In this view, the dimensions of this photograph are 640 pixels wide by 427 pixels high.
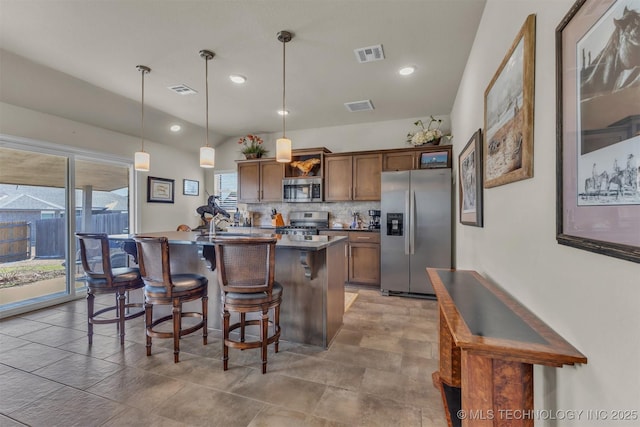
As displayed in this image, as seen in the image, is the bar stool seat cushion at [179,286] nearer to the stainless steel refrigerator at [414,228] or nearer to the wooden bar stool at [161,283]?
the wooden bar stool at [161,283]

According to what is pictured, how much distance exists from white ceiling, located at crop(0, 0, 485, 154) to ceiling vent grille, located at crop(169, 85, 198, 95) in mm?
124

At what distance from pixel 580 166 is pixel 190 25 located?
2905 mm

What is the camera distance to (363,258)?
181 inches

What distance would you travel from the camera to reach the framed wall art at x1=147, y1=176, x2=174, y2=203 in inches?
Result: 200

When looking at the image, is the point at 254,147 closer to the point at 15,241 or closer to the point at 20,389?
the point at 15,241

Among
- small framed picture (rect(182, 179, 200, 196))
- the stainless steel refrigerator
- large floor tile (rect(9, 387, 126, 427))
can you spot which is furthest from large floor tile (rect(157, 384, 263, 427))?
small framed picture (rect(182, 179, 200, 196))

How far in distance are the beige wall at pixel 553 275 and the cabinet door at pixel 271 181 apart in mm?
4077

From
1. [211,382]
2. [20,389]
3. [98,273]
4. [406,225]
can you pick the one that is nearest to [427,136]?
[406,225]

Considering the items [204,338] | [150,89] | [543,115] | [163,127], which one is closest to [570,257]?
[543,115]

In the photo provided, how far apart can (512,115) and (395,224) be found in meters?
2.86

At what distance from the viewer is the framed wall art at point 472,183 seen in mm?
2234

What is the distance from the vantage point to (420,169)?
4262 millimetres

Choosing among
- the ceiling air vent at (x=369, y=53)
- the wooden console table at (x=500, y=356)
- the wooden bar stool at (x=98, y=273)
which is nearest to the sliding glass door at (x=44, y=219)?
the wooden bar stool at (x=98, y=273)

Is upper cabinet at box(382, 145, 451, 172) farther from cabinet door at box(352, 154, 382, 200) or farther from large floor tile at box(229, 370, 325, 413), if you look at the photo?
large floor tile at box(229, 370, 325, 413)
